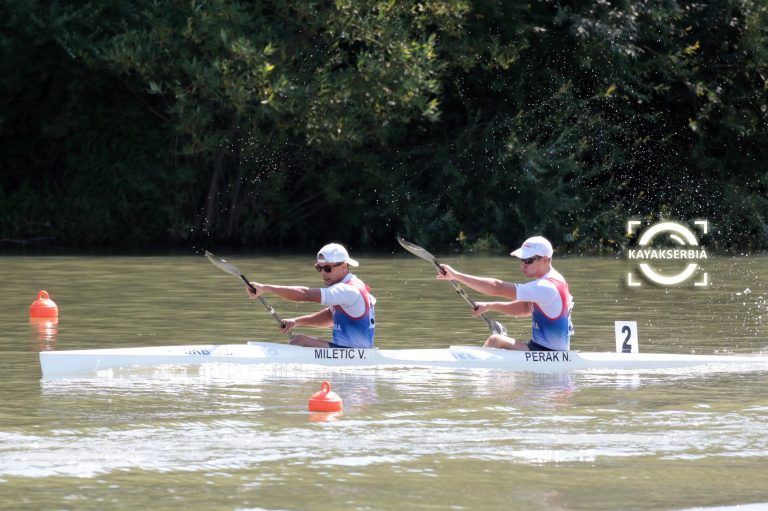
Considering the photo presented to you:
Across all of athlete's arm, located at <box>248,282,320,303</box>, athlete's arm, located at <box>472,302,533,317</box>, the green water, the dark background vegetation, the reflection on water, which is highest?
the dark background vegetation

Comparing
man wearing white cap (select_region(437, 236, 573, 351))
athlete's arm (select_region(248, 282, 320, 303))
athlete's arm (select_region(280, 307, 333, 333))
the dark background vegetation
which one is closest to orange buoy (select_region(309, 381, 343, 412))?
athlete's arm (select_region(248, 282, 320, 303))

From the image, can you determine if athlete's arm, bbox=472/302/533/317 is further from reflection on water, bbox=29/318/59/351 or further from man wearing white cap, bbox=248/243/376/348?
reflection on water, bbox=29/318/59/351

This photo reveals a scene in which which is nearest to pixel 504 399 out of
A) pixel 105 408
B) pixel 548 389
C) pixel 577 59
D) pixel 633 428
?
pixel 548 389

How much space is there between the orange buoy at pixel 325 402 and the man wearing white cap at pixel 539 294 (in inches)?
111

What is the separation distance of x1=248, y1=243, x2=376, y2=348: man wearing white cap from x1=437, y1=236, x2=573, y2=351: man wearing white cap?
92 cm

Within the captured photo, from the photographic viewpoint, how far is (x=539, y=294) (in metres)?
14.7

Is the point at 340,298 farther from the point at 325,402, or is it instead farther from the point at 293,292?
the point at 325,402

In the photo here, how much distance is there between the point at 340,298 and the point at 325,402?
2.51 metres

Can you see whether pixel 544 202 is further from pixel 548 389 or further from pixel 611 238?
pixel 548 389

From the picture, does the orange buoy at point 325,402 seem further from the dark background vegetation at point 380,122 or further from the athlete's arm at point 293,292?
the dark background vegetation at point 380,122

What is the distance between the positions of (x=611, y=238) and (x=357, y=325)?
20964 millimetres

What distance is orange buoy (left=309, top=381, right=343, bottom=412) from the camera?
12414 millimetres

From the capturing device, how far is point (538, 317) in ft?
49.6

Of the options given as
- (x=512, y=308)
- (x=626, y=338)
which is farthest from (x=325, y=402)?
(x=626, y=338)
